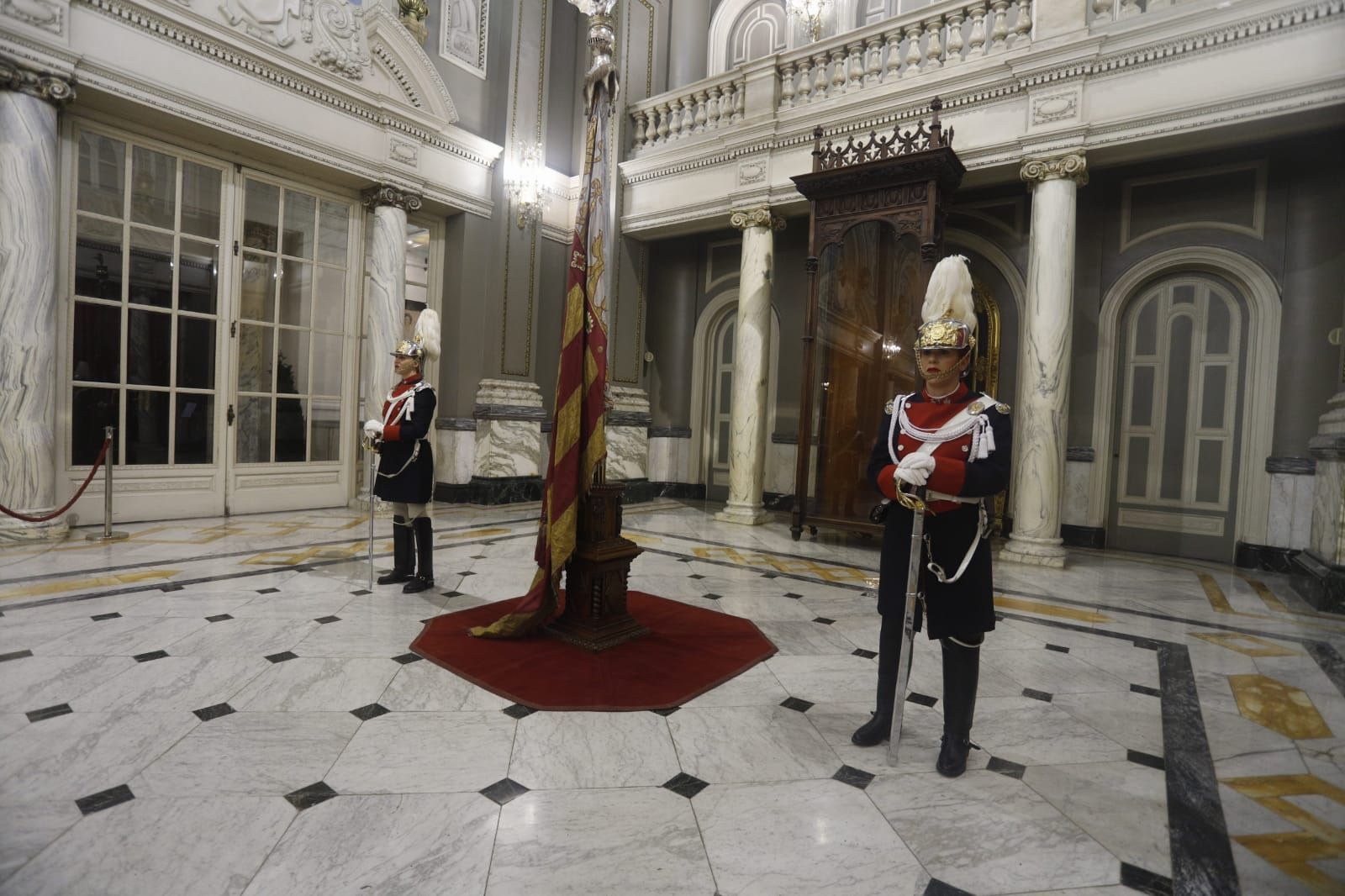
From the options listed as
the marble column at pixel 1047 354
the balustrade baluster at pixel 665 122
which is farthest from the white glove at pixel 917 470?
the balustrade baluster at pixel 665 122

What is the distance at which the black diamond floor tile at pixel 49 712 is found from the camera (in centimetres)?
242

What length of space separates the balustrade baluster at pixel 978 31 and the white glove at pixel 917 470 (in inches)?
240

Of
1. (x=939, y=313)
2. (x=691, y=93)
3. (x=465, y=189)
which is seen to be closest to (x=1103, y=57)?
(x=691, y=93)

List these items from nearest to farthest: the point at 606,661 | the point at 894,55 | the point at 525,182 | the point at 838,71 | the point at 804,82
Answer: the point at 606,661 → the point at 894,55 → the point at 838,71 → the point at 804,82 → the point at 525,182

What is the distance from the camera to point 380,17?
717 cm

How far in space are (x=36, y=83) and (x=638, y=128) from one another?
6.18 metres

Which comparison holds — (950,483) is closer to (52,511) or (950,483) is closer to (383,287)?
(52,511)

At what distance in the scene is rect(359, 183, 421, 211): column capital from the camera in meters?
7.36

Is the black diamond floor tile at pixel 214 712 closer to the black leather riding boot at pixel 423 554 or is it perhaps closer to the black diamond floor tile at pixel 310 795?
the black diamond floor tile at pixel 310 795

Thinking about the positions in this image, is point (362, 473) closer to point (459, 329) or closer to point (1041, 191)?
point (459, 329)

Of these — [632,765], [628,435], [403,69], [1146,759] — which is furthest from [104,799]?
[403,69]

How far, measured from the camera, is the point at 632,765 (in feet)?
7.52

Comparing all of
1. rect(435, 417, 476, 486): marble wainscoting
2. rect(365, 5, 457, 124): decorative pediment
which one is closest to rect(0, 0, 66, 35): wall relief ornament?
rect(365, 5, 457, 124): decorative pediment

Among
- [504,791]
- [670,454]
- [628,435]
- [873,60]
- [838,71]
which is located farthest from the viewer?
[670,454]
